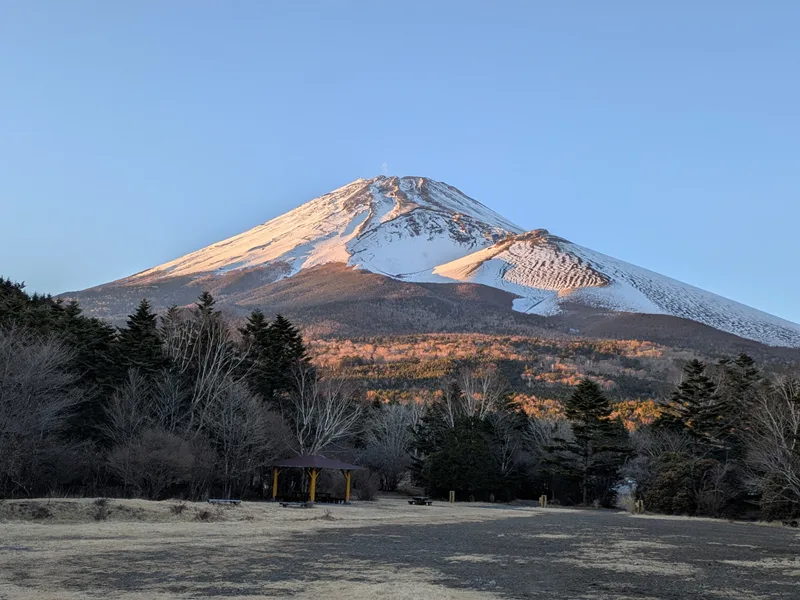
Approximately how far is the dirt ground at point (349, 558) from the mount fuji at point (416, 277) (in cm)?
7887

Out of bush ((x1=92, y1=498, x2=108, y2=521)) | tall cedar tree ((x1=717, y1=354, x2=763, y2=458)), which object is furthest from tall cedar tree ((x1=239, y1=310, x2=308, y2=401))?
tall cedar tree ((x1=717, y1=354, x2=763, y2=458))

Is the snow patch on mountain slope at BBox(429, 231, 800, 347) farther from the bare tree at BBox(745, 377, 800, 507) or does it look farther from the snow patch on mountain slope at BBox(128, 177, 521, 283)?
the bare tree at BBox(745, 377, 800, 507)

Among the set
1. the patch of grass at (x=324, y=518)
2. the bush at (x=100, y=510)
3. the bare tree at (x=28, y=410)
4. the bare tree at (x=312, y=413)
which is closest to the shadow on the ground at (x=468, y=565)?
the patch of grass at (x=324, y=518)

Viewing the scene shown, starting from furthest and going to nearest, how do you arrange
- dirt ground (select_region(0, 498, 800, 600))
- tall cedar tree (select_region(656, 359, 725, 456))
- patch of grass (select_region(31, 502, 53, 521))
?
tall cedar tree (select_region(656, 359, 725, 456)) → patch of grass (select_region(31, 502, 53, 521)) → dirt ground (select_region(0, 498, 800, 600))

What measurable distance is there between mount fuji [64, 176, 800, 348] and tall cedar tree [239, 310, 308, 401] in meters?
58.0

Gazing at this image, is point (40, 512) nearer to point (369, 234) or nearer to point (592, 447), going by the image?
point (592, 447)

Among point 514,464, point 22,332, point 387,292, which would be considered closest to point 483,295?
point 387,292

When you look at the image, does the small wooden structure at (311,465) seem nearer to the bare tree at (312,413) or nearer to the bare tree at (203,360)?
the bare tree at (312,413)

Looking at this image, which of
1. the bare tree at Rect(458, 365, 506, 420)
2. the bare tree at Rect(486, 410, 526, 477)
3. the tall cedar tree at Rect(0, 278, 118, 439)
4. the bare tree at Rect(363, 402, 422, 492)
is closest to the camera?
the tall cedar tree at Rect(0, 278, 118, 439)

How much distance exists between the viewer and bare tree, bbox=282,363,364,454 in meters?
35.2

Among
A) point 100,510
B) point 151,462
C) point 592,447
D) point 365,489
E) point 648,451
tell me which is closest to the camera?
point 100,510

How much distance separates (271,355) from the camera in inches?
1527

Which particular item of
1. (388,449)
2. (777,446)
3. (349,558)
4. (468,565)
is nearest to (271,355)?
(388,449)

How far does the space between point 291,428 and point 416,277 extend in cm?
9989
